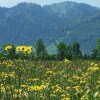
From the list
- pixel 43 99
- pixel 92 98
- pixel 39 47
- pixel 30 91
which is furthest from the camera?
pixel 39 47

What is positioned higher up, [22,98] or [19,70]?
[19,70]

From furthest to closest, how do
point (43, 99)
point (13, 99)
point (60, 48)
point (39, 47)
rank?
point (39, 47) < point (60, 48) < point (43, 99) < point (13, 99)

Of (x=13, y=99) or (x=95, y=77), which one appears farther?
(x=95, y=77)


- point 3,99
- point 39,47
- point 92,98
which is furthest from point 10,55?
point 39,47

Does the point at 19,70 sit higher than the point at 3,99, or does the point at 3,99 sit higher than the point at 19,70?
the point at 19,70

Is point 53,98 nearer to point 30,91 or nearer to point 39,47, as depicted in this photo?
point 30,91

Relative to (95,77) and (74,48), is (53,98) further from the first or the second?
(74,48)

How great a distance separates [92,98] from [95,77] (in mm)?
8870

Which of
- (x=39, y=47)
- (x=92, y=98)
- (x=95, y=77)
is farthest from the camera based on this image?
(x=39, y=47)

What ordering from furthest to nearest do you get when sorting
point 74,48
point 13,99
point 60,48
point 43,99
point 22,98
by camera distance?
point 74,48 < point 60,48 < point 43,99 < point 22,98 < point 13,99

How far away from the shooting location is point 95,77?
39.7 feet

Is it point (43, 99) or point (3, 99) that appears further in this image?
point (43, 99)

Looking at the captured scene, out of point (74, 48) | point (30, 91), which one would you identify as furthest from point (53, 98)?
point (74, 48)

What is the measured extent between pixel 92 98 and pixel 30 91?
12.8ft
